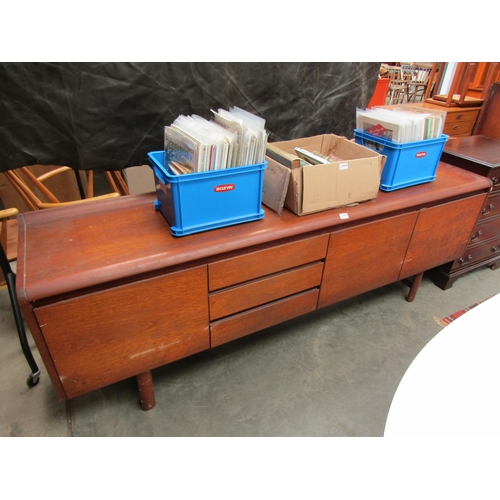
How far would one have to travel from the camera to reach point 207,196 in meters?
1.15

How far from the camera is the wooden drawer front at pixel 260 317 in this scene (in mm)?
1338

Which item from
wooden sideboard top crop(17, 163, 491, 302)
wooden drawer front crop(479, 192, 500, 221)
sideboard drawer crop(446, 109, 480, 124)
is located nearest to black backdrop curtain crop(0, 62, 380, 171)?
wooden sideboard top crop(17, 163, 491, 302)

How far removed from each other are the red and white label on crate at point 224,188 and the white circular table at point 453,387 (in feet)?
2.51

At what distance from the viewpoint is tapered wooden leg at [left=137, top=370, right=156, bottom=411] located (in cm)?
131

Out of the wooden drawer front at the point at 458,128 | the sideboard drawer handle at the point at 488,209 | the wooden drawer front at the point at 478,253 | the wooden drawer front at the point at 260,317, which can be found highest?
the wooden drawer front at the point at 458,128

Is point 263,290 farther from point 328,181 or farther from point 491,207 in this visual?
point 491,207

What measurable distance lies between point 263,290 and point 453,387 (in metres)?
0.81

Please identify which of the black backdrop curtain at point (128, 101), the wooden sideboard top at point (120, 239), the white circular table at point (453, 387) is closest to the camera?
the white circular table at point (453, 387)

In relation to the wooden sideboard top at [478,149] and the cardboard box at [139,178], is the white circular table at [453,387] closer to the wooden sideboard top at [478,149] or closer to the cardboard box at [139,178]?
the wooden sideboard top at [478,149]

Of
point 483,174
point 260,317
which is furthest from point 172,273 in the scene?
point 483,174

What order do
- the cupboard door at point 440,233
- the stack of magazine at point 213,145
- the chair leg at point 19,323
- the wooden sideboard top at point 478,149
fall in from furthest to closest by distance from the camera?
1. the wooden sideboard top at point 478,149
2. the cupboard door at point 440,233
3. the chair leg at point 19,323
4. the stack of magazine at point 213,145

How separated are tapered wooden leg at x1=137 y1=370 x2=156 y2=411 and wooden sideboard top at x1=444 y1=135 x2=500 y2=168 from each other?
1.89 m

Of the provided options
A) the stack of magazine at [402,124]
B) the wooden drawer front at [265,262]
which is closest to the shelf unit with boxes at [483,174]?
the stack of magazine at [402,124]

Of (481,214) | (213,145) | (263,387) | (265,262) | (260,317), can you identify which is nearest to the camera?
(213,145)
